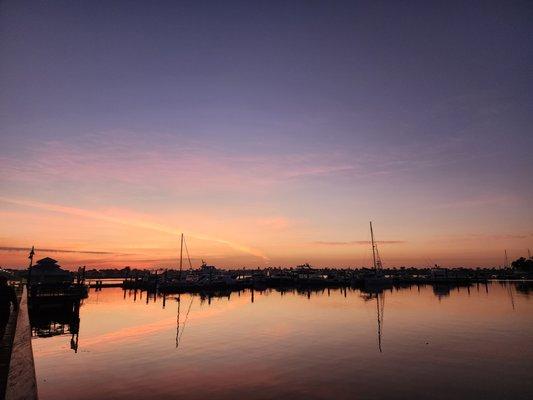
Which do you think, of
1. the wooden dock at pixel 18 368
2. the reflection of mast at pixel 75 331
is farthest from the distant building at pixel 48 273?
the wooden dock at pixel 18 368

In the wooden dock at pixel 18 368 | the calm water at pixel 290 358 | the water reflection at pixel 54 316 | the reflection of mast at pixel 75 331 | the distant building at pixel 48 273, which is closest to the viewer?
the wooden dock at pixel 18 368

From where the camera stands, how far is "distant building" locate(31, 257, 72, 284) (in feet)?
236

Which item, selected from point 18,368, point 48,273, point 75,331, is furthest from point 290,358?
point 48,273

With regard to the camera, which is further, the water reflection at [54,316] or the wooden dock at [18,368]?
the water reflection at [54,316]

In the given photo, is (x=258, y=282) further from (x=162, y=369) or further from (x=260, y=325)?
(x=162, y=369)

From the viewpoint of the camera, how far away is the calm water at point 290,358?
20156 mm

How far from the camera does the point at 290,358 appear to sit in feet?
88.9

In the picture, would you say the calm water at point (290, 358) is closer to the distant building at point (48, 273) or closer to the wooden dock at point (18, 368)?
the wooden dock at point (18, 368)

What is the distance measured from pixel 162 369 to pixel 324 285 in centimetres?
9678

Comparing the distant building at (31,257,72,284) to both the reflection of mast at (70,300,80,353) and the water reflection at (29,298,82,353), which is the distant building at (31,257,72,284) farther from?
the reflection of mast at (70,300,80,353)

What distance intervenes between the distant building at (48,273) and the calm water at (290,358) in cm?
3158

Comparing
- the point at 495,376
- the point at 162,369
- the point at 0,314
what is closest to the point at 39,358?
the point at 0,314

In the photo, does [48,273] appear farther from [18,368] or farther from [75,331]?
[18,368]

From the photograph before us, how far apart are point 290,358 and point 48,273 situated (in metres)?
64.9
